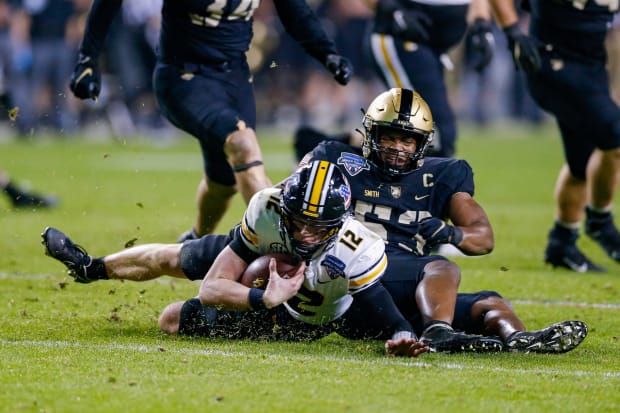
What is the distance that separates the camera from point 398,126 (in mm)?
5367

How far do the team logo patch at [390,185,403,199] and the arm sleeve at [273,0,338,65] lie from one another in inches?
63.5

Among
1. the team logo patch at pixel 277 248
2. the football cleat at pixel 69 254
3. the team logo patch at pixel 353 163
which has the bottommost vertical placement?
the football cleat at pixel 69 254

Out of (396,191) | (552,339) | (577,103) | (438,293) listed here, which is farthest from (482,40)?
(552,339)

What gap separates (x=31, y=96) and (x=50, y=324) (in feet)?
43.3

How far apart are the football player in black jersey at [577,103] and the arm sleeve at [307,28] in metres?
1.23

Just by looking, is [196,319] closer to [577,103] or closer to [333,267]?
[333,267]

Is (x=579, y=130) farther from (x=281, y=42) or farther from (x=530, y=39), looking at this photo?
(x=281, y=42)

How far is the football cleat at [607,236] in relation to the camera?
7.79m

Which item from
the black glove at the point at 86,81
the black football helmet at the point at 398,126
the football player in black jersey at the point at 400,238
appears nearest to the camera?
the football player in black jersey at the point at 400,238

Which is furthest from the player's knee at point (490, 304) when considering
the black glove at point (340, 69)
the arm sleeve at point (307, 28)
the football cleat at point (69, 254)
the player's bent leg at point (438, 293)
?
the arm sleeve at point (307, 28)

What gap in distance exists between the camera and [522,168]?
49.2 ft

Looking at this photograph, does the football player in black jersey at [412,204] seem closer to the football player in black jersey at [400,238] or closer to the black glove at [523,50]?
the football player in black jersey at [400,238]

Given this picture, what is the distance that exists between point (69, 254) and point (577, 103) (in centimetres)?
325

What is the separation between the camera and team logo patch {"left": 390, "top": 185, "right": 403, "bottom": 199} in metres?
5.41
